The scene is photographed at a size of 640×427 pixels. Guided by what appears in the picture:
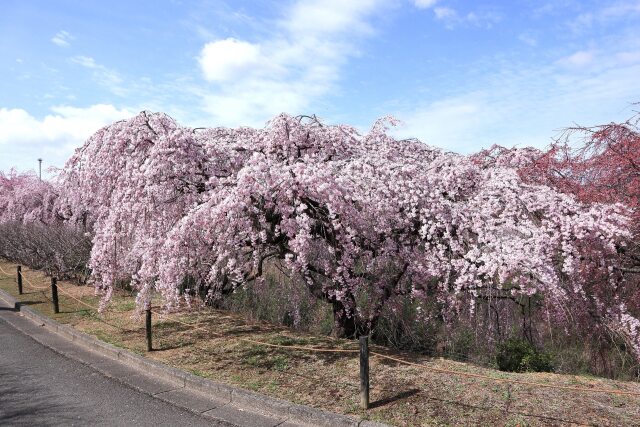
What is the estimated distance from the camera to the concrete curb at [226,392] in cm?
505

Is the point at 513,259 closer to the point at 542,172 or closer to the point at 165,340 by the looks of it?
the point at 542,172

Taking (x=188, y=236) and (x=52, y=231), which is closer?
(x=188, y=236)

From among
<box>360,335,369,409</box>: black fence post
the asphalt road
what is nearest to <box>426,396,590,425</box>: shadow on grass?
<box>360,335,369,409</box>: black fence post

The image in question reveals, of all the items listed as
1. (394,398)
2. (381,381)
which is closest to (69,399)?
(381,381)

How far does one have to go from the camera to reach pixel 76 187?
9664 millimetres

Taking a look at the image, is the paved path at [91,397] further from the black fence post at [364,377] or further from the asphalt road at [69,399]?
the black fence post at [364,377]

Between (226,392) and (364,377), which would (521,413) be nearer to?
(364,377)

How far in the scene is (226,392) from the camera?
5945mm

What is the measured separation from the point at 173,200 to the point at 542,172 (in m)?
7.08

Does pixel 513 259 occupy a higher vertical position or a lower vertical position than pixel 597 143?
lower

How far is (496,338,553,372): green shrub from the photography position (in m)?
6.65

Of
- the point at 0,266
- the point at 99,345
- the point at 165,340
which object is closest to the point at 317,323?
the point at 165,340

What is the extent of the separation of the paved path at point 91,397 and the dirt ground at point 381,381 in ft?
1.66

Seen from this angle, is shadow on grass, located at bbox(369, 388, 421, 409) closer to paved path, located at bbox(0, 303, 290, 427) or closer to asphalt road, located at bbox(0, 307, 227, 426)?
paved path, located at bbox(0, 303, 290, 427)
